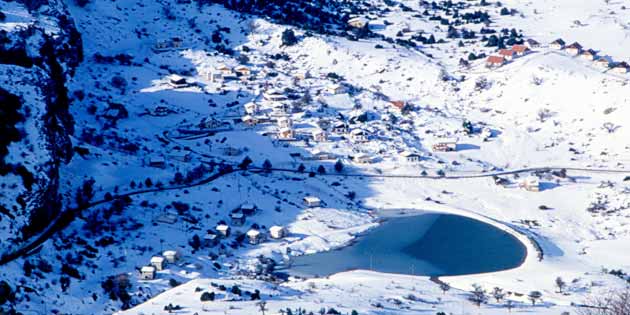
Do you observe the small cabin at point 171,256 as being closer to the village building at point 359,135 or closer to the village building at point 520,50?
the village building at point 359,135

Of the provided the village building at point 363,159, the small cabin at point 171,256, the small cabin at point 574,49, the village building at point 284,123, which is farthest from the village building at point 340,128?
the small cabin at point 171,256

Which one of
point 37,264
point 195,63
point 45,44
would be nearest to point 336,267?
point 37,264

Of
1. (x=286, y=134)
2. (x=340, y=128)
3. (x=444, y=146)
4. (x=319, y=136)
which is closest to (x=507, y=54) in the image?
(x=444, y=146)

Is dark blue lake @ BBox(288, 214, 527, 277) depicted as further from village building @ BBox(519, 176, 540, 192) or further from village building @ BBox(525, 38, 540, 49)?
village building @ BBox(525, 38, 540, 49)

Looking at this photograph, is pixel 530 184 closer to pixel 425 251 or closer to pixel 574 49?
pixel 425 251

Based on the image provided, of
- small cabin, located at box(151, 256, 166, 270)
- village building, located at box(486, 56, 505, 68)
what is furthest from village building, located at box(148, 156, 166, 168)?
village building, located at box(486, 56, 505, 68)
